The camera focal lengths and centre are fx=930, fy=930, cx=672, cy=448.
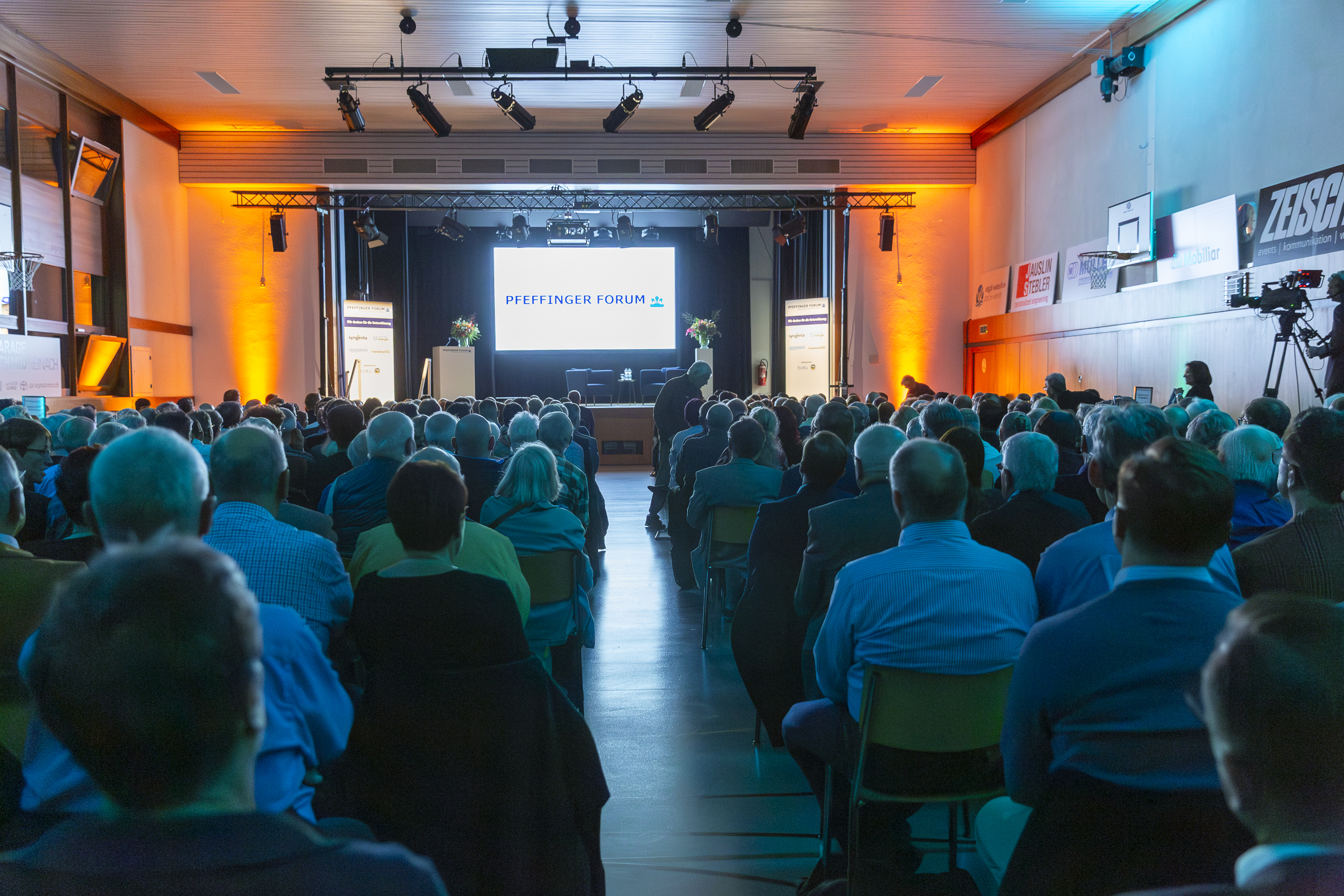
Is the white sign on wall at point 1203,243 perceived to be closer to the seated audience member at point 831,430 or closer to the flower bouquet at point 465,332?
the seated audience member at point 831,430

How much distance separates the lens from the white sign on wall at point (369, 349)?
51.5 ft

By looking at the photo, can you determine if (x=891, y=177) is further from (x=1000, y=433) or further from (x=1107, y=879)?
(x=1107, y=879)

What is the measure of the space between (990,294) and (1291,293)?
7820 millimetres

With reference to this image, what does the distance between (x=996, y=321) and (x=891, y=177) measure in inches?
117

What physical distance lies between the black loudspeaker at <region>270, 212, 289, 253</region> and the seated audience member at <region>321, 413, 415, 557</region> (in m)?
12.0

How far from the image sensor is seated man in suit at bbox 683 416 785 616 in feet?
15.1

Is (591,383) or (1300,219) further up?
(1300,219)

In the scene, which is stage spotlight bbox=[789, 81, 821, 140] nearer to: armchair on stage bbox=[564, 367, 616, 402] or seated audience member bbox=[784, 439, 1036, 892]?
armchair on stage bbox=[564, 367, 616, 402]

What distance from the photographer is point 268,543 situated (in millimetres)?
2146

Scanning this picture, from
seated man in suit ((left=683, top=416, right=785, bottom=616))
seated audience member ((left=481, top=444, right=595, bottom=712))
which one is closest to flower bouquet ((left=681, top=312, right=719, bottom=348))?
seated man in suit ((left=683, top=416, right=785, bottom=616))

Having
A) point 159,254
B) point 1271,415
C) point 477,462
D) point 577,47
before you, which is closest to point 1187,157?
point 1271,415

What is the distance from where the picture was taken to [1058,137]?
1252cm

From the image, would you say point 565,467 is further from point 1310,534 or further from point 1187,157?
point 1187,157

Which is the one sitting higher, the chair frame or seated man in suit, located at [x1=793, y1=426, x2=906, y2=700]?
seated man in suit, located at [x1=793, y1=426, x2=906, y2=700]
